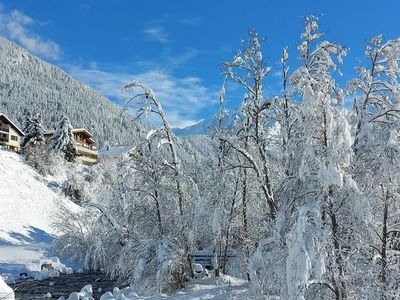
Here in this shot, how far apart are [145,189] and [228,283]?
565 cm

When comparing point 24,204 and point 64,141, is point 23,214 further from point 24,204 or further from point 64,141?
point 64,141

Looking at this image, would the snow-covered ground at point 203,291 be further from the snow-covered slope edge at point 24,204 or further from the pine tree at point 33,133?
the pine tree at point 33,133

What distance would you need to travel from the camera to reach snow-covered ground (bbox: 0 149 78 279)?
33719 mm

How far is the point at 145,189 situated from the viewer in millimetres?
21594

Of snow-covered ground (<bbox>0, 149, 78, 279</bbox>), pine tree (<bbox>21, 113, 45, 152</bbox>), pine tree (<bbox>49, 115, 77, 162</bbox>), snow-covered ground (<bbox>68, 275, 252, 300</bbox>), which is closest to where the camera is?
snow-covered ground (<bbox>68, 275, 252, 300</bbox>)

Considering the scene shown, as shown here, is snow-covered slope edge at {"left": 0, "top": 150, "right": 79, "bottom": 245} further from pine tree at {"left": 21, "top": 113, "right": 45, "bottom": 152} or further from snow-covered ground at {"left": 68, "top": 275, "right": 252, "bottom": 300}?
snow-covered ground at {"left": 68, "top": 275, "right": 252, "bottom": 300}

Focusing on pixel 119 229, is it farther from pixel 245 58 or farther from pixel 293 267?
pixel 293 267

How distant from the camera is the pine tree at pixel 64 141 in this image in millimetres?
63656

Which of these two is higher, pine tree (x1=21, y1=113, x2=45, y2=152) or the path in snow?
pine tree (x1=21, y1=113, x2=45, y2=152)


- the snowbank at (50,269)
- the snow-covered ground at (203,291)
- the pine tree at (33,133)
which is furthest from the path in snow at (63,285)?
the pine tree at (33,133)

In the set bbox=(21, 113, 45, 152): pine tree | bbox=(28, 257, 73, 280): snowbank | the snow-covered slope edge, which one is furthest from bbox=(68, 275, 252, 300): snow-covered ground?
bbox=(21, 113, 45, 152): pine tree

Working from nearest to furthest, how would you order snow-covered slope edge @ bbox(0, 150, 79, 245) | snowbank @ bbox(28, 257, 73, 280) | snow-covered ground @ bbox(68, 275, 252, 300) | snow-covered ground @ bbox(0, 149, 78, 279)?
snow-covered ground @ bbox(68, 275, 252, 300) → snowbank @ bbox(28, 257, 73, 280) → snow-covered ground @ bbox(0, 149, 78, 279) → snow-covered slope edge @ bbox(0, 150, 79, 245)

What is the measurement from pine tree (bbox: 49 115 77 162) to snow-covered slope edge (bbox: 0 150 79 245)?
26.8ft

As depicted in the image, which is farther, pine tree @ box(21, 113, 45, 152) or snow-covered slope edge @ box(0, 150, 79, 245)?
pine tree @ box(21, 113, 45, 152)
